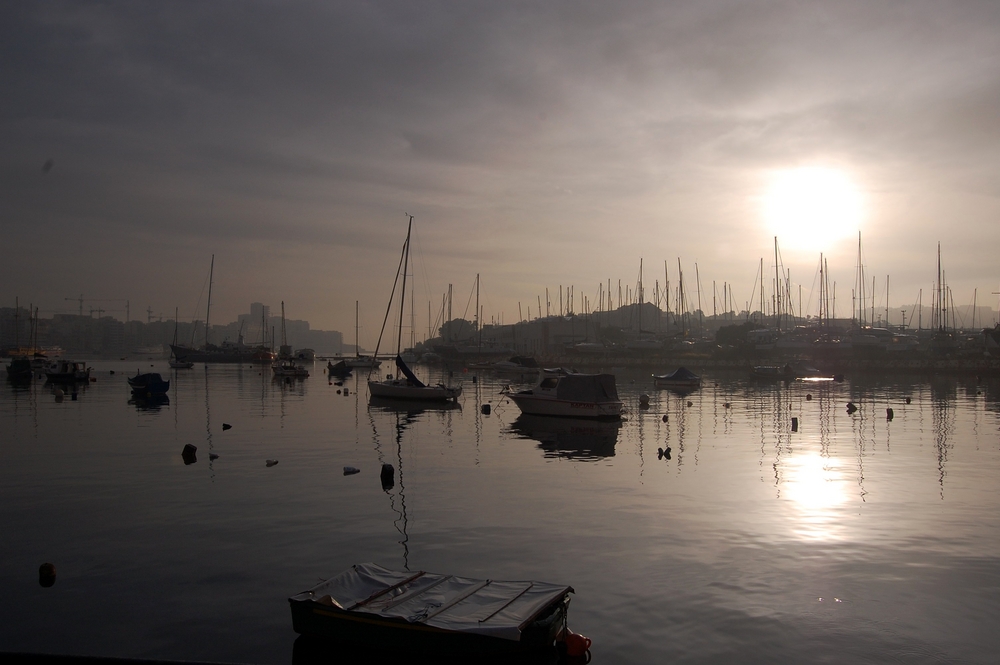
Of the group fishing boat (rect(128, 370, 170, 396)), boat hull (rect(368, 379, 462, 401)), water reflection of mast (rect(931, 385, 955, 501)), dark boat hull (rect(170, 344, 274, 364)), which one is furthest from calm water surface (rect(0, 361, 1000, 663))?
dark boat hull (rect(170, 344, 274, 364))

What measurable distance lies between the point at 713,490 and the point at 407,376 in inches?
1466

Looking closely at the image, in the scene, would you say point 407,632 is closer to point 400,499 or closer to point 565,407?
point 400,499

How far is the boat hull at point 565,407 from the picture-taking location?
43.0 metres

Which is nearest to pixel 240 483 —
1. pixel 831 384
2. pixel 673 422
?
pixel 673 422

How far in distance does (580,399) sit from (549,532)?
84.2 ft

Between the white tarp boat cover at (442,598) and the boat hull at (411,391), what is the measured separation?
42494mm

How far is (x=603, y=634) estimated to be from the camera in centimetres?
1206

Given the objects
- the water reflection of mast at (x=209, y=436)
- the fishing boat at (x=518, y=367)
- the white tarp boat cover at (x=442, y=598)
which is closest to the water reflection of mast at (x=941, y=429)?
the white tarp boat cover at (x=442, y=598)

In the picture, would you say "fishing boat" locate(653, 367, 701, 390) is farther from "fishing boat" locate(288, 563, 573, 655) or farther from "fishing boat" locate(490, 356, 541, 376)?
"fishing boat" locate(288, 563, 573, 655)

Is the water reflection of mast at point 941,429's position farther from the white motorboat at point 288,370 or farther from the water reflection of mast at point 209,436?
the white motorboat at point 288,370

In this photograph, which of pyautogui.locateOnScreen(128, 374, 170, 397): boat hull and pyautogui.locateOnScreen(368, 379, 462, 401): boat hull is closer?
pyautogui.locateOnScreen(368, 379, 462, 401): boat hull

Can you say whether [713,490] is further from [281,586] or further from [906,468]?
[281,586]

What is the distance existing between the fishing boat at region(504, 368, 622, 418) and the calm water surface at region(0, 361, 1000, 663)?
339 centimetres

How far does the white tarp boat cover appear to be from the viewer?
10602mm
